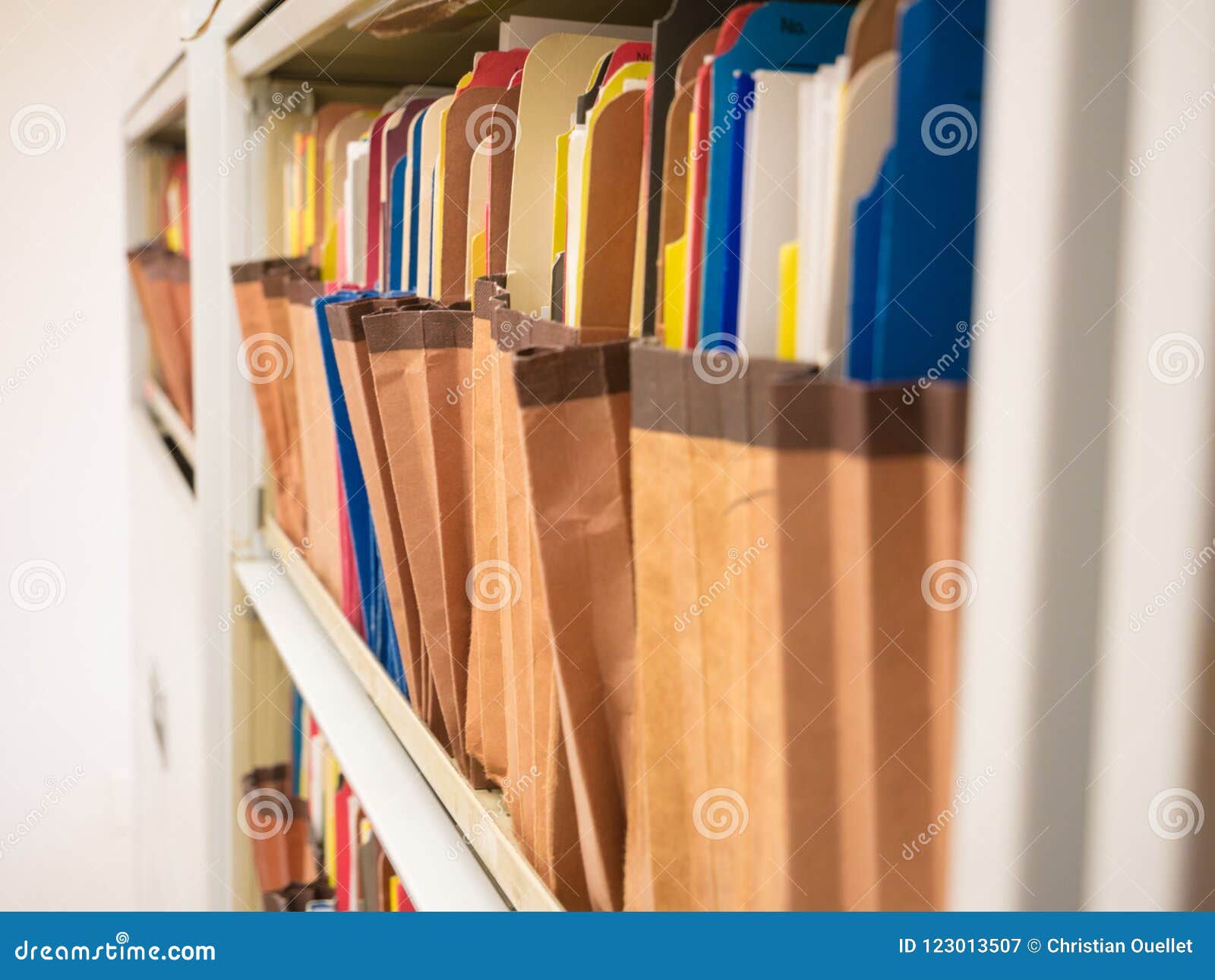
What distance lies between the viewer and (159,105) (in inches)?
77.5

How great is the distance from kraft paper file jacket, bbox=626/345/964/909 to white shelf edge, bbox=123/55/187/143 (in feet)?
4.81

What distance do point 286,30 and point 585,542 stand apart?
2.72 ft

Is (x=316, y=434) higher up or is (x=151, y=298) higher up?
(x=151, y=298)

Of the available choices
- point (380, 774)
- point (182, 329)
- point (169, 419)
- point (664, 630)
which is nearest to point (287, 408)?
point (380, 774)

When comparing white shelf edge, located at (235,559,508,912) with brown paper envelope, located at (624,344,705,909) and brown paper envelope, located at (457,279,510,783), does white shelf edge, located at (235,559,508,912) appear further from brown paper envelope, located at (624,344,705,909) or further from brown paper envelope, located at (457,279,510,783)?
brown paper envelope, located at (624,344,705,909)

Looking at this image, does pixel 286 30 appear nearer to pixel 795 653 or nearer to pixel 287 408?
pixel 287 408

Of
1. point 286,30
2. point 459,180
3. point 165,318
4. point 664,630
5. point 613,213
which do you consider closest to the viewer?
point 664,630

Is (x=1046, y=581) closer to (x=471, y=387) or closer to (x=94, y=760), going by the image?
(x=471, y=387)

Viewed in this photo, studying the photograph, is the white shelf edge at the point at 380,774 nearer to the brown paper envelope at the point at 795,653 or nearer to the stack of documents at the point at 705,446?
the stack of documents at the point at 705,446

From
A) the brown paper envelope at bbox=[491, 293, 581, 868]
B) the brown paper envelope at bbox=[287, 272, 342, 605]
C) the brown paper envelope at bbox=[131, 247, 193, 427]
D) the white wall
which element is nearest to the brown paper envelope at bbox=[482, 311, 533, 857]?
the brown paper envelope at bbox=[491, 293, 581, 868]

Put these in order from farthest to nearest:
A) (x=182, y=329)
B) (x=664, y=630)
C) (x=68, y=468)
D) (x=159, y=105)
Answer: (x=68, y=468) → (x=182, y=329) → (x=159, y=105) → (x=664, y=630)

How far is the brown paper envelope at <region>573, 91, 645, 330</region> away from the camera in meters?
0.60

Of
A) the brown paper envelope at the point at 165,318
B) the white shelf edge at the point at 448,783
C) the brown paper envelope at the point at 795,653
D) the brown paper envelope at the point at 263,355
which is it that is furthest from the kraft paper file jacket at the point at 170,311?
the brown paper envelope at the point at 795,653

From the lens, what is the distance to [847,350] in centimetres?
41
